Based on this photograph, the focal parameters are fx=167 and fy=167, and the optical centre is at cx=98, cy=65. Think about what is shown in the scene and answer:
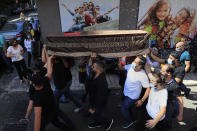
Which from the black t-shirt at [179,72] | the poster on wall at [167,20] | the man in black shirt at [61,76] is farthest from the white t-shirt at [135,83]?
the poster on wall at [167,20]

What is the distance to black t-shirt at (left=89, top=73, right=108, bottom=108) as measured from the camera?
3395 mm

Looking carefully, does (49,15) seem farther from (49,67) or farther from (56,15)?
(49,67)

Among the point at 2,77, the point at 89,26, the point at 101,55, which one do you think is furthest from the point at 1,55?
the point at 101,55

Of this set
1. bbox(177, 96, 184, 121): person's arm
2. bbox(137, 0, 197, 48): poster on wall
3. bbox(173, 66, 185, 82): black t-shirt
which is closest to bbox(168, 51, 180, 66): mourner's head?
bbox(173, 66, 185, 82): black t-shirt

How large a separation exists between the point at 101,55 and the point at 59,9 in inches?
168

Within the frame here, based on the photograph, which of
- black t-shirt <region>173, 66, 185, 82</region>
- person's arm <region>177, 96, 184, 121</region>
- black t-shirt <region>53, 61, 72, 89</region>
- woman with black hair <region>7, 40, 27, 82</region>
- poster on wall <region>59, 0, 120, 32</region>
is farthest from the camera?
poster on wall <region>59, 0, 120, 32</region>

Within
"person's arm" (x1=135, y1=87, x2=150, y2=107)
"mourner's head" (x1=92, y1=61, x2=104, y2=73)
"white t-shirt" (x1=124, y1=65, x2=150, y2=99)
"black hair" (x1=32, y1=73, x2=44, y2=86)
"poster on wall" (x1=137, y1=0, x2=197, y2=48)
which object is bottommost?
"person's arm" (x1=135, y1=87, x2=150, y2=107)

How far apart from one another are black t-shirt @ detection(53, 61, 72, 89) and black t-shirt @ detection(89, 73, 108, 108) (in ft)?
3.14

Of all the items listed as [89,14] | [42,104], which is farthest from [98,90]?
[89,14]

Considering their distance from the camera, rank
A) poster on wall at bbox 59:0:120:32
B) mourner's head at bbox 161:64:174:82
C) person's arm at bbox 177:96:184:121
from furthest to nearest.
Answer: poster on wall at bbox 59:0:120:32, person's arm at bbox 177:96:184:121, mourner's head at bbox 161:64:174:82

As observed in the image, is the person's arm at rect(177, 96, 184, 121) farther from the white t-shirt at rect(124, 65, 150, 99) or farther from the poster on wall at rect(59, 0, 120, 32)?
the poster on wall at rect(59, 0, 120, 32)

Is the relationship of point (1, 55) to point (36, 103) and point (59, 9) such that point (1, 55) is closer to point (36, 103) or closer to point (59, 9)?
point (59, 9)

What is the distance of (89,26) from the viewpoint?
7332 millimetres

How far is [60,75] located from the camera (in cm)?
413
